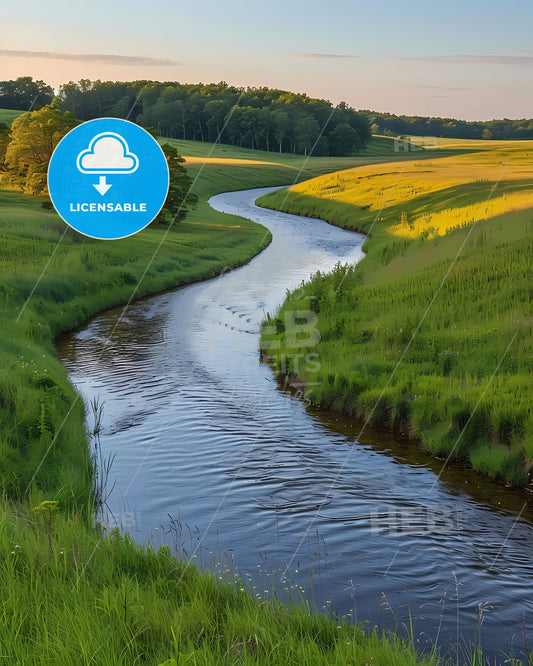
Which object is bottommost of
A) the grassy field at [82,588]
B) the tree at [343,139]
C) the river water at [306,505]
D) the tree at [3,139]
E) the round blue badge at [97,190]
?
the river water at [306,505]

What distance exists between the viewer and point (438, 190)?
6112cm

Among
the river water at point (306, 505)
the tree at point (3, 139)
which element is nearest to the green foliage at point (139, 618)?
the river water at point (306, 505)

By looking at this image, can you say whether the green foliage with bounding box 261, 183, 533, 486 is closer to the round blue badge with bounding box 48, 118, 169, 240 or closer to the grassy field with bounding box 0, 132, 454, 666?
the grassy field with bounding box 0, 132, 454, 666

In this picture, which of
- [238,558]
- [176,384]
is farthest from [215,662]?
[176,384]

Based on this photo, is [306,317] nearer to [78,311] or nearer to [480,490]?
[78,311]

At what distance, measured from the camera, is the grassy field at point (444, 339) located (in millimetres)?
15266

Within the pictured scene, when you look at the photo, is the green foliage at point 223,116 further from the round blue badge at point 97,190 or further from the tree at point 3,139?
the round blue badge at point 97,190

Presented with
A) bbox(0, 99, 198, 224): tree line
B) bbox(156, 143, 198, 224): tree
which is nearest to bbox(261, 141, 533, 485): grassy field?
bbox(156, 143, 198, 224): tree

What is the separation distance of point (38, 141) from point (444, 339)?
43.6m

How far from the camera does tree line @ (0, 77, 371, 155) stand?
157625mm

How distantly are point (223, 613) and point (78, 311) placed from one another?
25.5 metres

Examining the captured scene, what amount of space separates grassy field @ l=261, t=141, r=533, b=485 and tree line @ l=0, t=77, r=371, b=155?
133403 mm

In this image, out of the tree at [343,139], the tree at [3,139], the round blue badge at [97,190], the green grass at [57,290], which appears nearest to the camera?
the green grass at [57,290]

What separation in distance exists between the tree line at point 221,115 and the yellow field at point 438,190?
223ft
